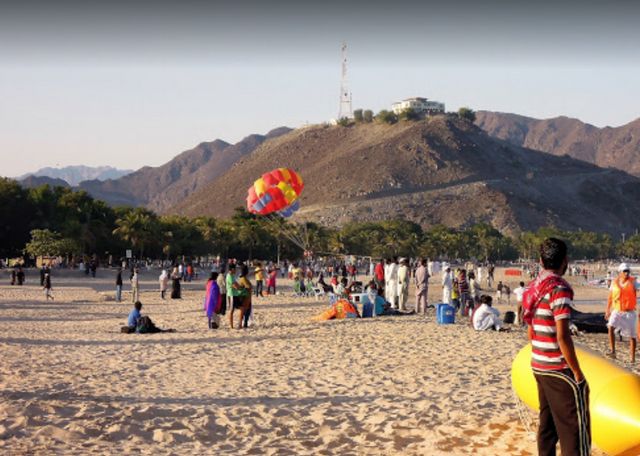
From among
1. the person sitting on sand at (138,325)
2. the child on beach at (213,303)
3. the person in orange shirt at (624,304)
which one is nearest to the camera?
the person in orange shirt at (624,304)

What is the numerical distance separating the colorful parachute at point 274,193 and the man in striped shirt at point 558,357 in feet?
113

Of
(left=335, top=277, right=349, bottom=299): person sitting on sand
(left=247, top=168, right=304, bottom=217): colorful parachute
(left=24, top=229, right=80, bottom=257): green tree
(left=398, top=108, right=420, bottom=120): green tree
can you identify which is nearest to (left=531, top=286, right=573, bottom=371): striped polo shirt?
(left=335, top=277, right=349, bottom=299): person sitting on sand

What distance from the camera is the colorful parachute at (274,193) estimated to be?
39.8m

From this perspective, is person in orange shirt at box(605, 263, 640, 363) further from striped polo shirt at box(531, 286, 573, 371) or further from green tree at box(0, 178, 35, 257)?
green tree at box(0, 178, 35, 257)

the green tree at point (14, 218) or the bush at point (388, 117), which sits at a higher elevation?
the bush at point (388, 117)

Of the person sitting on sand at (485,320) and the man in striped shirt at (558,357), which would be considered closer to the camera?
the man in striped shirt at (558,357)

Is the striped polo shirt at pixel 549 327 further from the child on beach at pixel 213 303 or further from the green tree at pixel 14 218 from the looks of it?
the green tree at pixel 14 218

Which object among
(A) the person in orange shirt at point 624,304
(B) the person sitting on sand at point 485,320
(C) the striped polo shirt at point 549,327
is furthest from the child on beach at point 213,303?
(C) the striped polo shirt at point 549,327

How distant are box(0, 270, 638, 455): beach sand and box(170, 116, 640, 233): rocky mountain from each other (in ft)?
401

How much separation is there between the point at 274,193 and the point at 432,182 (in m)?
125

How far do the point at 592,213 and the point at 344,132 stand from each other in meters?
62.4

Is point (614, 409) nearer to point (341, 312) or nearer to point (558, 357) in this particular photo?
point (558, 357)

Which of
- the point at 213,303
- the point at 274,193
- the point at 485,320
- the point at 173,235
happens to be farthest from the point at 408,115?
the point at 213,303

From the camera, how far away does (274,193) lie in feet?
131
